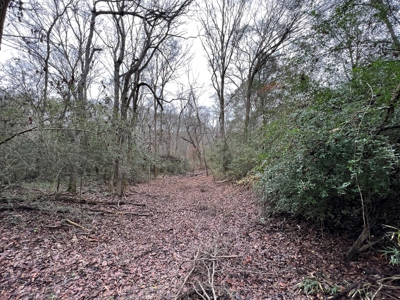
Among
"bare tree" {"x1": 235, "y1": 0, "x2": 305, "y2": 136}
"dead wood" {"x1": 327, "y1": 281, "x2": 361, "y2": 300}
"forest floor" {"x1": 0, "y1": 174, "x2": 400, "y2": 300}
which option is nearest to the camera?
"dead wood" {"x1": 327, "y1": 281, "x2": 361, "y2": 300}

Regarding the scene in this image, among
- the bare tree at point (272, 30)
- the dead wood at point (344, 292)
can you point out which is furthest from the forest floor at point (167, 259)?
the bare tree at point (272, 30)

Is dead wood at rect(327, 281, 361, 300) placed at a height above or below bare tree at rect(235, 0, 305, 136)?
below

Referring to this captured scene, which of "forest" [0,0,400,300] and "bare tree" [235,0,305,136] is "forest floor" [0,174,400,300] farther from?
"bare tree" [235,0,305,136]

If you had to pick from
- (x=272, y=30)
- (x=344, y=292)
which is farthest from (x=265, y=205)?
(x=272, y=30)

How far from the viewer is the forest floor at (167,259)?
2.21 m

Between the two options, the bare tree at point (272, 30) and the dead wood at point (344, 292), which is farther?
the bare tree at point (272, 30)

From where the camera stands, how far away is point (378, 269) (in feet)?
7.53

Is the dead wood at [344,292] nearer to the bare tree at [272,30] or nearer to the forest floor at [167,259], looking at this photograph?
the forest floor at [167,259]

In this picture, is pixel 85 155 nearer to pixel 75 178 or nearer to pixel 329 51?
pixel 75 178

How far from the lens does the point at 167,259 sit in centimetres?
291

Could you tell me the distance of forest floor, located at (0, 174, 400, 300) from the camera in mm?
2209

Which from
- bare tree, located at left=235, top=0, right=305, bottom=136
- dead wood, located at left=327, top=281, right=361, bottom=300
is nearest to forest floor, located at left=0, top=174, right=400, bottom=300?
dead wood, located at left=327, top=281, right=361, bottom=300

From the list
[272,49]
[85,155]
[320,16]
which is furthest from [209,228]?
[272,49]

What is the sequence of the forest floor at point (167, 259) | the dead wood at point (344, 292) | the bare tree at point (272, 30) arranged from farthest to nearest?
the bare tree at point (272, 30) < the forest floor at point (167, 259) < the dead wood at point (344, 292)
